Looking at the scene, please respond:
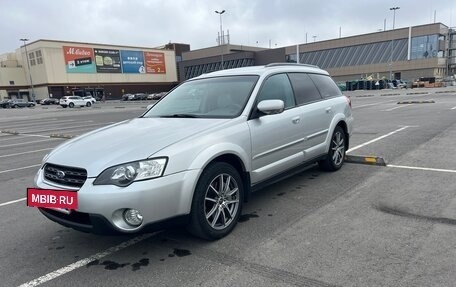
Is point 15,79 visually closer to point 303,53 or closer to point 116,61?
point 116,61

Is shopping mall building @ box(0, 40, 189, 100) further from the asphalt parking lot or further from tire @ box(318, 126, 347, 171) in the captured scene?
tire @ box(318, 126, 347, 171)

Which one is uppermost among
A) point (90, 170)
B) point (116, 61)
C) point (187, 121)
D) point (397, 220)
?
point (116, 61)

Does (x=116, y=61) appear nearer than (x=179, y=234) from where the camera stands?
No

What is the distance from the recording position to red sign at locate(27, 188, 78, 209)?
10.2 feet

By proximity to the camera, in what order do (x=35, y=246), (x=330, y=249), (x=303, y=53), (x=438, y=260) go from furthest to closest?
(x=303, y=53) → (x=35, y=246) → (x=330, y=249) → (x=438, y=260)

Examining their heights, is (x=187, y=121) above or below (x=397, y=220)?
above

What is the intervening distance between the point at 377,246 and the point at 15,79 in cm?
8664

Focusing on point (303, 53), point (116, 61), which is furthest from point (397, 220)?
point (303, 53)

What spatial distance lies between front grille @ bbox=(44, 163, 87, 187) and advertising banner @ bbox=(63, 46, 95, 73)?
73476 mm

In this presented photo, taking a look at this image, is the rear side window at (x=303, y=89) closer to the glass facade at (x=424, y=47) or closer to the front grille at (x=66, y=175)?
the front grille at (x=66, y=175)

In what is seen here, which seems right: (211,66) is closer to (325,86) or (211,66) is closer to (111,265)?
(325,86)

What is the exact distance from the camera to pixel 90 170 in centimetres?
315

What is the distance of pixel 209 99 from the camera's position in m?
4.58

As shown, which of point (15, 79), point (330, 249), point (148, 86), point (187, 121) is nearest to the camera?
point (330, 249)
